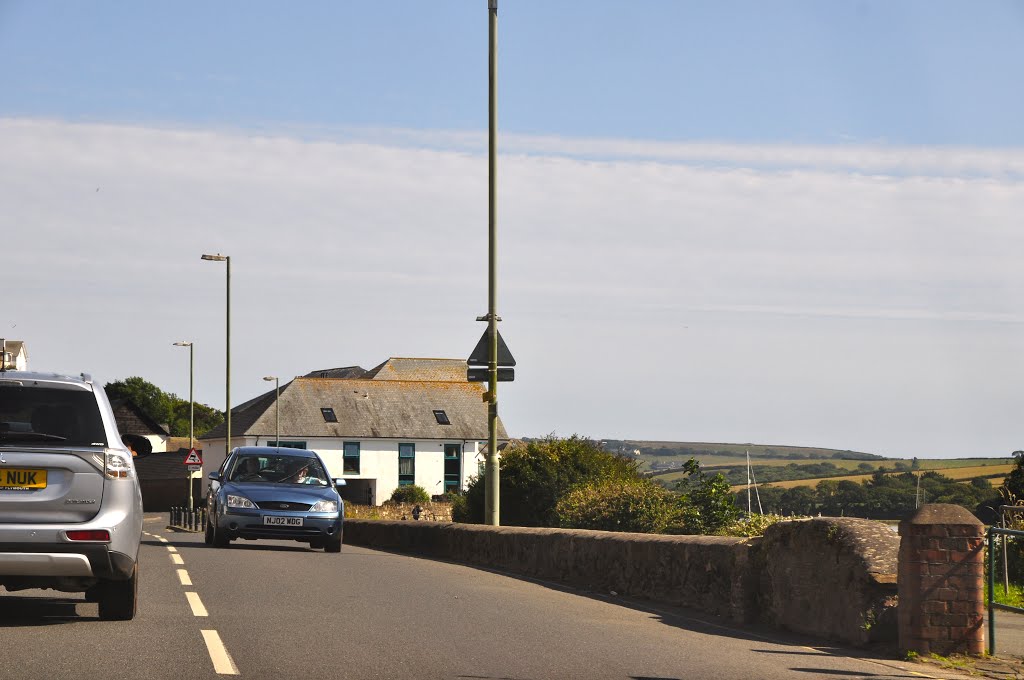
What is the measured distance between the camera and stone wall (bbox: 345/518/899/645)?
1059 centimetres

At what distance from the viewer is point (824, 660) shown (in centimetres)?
981

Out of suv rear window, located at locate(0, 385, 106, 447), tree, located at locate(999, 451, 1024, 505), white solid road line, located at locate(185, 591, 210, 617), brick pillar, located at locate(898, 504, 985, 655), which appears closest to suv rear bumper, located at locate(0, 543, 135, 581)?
suv rear window, located at locate(0, 385, 106, 447)

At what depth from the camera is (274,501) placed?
19984mm

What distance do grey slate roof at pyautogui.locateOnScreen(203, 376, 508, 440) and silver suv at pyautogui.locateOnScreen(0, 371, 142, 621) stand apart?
7984cm

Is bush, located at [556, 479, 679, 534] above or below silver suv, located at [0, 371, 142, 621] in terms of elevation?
below

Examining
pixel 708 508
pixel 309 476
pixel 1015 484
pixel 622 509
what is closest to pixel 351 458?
pixel 622 509

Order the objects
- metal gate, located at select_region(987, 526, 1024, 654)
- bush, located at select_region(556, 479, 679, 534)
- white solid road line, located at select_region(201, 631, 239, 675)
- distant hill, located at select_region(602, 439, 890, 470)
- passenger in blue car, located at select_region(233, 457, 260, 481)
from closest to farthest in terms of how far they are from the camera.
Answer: white solid road line, located at select_region(201, 631, 239, 675)
metal gate, located at select_region(987, 526, 1024, 654)
passenger in blue car, located at select_region(233, 457, 260, 481)
bush, located at select_region(556, 479, 679, 534)
distant hill, located at select_region(602, 439, 890, 470)

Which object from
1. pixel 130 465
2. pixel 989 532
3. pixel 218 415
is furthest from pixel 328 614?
pixel 218 415

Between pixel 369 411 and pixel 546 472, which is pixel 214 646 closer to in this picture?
pixel 546 472

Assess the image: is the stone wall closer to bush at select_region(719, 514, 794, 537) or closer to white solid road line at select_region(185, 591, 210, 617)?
bush at select_region(719, 514, 794, 537)

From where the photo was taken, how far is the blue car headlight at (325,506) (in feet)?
66.2

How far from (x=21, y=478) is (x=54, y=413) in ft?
1.97

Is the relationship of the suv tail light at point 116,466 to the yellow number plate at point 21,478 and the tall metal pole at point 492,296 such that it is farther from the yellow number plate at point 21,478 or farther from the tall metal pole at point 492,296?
the tall metal pole at point 492,296

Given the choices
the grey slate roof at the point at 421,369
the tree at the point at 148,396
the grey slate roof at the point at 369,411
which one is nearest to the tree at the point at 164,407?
the tree at the point at 148,396
